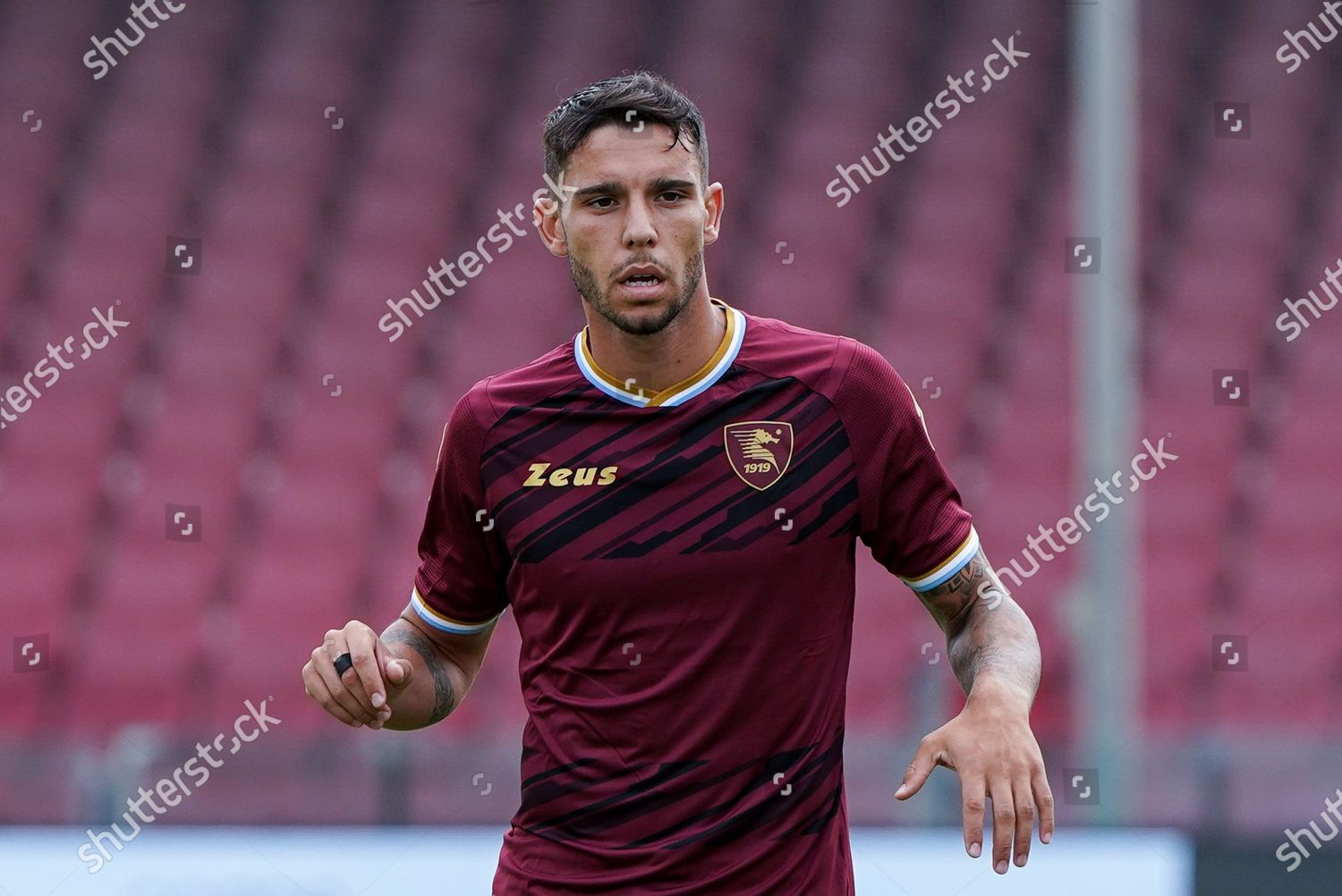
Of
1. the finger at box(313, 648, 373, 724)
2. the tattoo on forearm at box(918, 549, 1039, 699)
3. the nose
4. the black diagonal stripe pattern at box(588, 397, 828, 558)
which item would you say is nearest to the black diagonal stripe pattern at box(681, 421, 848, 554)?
the black diagonal stripe pattern at box(588, 397, 828, 558)

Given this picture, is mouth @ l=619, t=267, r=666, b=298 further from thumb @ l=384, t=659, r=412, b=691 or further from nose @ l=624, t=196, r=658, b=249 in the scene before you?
thumb @ l=384, t=659, r=412, b=691

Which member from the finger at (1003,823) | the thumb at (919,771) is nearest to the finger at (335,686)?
the thumb at (919,771)

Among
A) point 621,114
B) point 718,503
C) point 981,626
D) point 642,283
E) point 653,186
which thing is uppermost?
point 621,114

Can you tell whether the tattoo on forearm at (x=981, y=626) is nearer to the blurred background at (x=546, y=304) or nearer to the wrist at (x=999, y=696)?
the wrist at (x=999, y=696)

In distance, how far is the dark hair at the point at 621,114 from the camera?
2.12 m

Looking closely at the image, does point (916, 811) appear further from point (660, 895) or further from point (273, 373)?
point (273, 373)

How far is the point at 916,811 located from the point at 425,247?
325 centimetres

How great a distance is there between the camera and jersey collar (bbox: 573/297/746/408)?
2.12 metres

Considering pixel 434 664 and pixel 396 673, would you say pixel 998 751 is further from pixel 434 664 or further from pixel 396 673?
pixel 434 664

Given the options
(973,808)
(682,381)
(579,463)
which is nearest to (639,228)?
(682,381)

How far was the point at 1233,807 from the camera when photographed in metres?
4.47

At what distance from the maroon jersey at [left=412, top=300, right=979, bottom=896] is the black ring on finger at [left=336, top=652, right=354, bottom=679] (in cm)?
27

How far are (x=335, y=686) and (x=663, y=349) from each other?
63 centimetres

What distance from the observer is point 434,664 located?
7.54 ft
